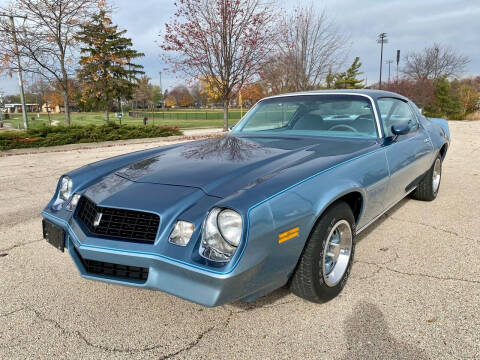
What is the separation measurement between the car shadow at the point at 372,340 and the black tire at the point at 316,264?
0.23 metres

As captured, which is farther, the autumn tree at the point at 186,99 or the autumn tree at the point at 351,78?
the autumn tree at the point at 186,99

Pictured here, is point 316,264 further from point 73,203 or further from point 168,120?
point 168,120

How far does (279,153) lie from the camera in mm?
2604

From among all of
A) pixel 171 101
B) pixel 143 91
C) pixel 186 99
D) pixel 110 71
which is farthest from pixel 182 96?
pixel 110 71

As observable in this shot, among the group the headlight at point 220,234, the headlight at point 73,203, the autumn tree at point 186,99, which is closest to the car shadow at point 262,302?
the headlight at point 220,234

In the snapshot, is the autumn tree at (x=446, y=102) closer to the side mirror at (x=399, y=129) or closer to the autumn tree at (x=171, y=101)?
the side mirror at (x=399, y=129)

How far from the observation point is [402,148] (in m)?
3.19

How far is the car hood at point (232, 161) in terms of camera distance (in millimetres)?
2086

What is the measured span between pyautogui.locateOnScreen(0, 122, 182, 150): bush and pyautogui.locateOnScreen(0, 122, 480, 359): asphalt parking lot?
9.10 metres

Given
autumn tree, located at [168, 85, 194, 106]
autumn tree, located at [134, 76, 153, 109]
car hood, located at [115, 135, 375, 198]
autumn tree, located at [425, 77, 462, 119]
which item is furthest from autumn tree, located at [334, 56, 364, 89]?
autumn tree, located at [168, 85, 194, 106]

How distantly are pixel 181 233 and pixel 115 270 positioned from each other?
0.45 m

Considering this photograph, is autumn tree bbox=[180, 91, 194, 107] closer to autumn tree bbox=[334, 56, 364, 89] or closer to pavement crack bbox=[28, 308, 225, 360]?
autumn tree bbox=[334, 56, 364, 89]

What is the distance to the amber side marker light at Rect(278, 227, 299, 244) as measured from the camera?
1771mm

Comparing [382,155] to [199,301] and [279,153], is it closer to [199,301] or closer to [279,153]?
[279,153]
